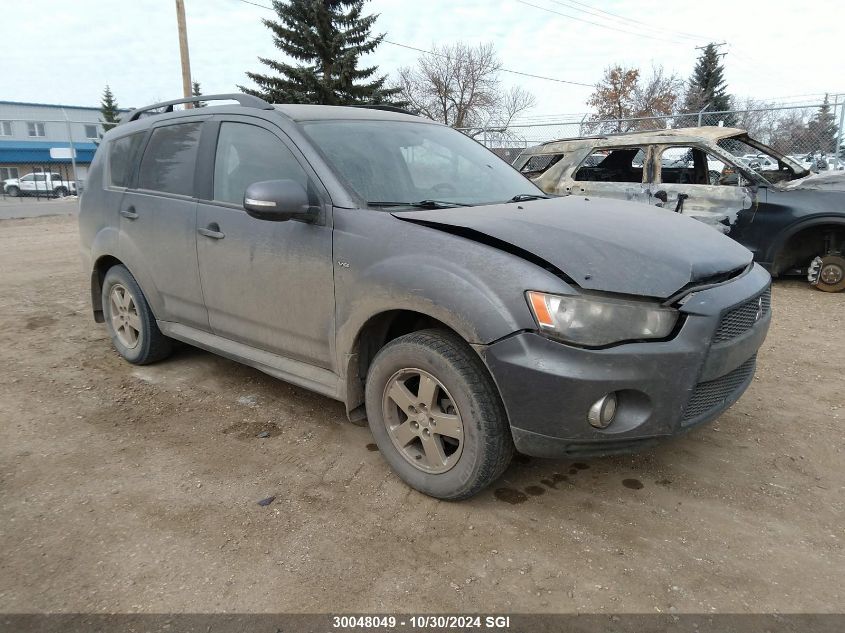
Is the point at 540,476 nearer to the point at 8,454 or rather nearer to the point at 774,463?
the point at 774,463

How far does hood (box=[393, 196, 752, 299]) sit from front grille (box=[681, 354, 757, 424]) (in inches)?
17.6

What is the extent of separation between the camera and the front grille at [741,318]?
7.95 ft

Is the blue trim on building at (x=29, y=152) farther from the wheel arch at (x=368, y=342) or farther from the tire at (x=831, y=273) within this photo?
the wheel arch at (x=368, y=342)

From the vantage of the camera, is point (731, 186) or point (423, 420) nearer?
point (423, 420)

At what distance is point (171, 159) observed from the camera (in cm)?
390

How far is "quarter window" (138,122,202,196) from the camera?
3727mm

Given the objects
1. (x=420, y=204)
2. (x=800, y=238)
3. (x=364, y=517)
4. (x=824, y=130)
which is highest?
(x=824, y=130)

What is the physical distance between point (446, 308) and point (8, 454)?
8.56 ft

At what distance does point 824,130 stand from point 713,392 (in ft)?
41.0

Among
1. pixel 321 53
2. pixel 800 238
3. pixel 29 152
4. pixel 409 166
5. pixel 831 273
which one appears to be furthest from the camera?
pixel 29 152

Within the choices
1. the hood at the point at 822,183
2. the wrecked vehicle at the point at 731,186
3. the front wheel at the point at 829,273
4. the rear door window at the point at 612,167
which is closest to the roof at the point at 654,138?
the wrecked vehicle at the point at 731,186

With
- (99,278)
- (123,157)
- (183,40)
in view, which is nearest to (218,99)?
(123,157)

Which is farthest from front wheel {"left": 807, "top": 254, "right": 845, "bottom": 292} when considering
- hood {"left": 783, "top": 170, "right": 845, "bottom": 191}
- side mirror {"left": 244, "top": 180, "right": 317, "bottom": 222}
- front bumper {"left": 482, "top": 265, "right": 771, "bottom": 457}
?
side mirror {"left": 244, "top": 180, "right": 317, "bottom": 222}

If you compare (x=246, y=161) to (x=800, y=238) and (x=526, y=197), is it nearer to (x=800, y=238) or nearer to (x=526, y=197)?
(x=526, y=197)
